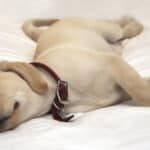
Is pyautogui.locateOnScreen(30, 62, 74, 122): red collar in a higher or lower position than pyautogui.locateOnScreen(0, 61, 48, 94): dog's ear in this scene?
lower

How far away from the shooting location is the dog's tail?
1819 mm

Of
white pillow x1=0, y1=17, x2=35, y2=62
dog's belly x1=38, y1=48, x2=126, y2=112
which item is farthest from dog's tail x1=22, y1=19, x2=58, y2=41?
dog's belly x1=38, y1=48, x2=126, y2=112

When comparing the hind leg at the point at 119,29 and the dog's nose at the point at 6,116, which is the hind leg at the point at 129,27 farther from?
the dog's nose at the point at 6,116

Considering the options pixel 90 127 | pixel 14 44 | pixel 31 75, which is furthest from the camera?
pixel 14 44

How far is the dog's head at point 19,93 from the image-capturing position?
114cm

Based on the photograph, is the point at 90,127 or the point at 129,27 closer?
the point at 90,127

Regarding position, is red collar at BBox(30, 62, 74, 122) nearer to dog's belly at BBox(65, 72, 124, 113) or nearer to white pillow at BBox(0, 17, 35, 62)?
→ dog's belly at BBox(65, 72, 124, 113)

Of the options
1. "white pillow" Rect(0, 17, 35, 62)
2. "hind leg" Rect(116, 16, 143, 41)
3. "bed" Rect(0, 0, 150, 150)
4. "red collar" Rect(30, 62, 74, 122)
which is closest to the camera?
"bed" Rect(0, 0, 150, 150)

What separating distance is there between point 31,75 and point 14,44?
0.53 m

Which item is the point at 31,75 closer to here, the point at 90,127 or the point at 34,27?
the point at 90,127

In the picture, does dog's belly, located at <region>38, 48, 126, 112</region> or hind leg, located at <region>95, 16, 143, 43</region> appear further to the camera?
hind leg, located at <region>95, 16, 143, 43</region>

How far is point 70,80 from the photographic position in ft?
4.22

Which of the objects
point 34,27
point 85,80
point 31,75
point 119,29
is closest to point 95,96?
point 85,80

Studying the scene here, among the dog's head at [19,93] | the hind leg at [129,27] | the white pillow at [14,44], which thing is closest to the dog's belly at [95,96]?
the dog's head at [19,93]
